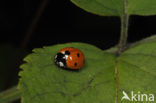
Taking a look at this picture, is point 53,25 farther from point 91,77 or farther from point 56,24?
point 91,77

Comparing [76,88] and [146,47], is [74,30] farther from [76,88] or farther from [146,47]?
[76,88]

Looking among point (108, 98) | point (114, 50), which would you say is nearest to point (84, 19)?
point (114, 50)

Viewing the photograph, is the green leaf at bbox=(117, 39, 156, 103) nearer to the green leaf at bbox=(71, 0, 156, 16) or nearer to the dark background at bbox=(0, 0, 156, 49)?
the green leaf at bbox=(71, 0, 156, 16)

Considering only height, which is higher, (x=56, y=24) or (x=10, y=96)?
(x=56, y=24)

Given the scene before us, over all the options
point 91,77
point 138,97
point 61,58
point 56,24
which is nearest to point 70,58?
point 61,58

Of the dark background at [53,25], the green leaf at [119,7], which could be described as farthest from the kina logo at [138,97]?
the dark background at [53,25]
